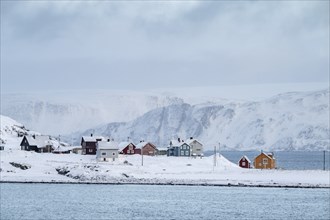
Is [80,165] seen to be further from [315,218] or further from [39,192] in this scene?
[315,218]

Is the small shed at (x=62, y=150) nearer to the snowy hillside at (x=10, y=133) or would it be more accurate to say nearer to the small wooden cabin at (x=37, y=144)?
the small wooden cabin at (x=37, y=144)

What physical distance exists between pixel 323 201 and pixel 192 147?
6822 cm

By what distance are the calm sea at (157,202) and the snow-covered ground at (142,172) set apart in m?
6.08

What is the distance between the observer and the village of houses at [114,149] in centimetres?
12900

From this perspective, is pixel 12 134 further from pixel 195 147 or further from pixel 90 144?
pixel 195 147

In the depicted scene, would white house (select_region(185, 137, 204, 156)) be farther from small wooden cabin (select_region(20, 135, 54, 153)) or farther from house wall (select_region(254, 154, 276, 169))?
small wooden cabin (select_region(20, 135, 54, 153))

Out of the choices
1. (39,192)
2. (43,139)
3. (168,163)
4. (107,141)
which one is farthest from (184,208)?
(43,139)

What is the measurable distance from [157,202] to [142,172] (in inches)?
1274

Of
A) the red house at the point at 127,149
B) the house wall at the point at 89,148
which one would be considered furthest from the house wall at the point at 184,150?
the house wall at the point at 89,148

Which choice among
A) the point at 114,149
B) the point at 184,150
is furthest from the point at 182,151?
the point at 114,149

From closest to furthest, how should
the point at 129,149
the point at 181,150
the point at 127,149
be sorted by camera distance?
1. the point at 129,149
2. the point at 127,149
3. the point at 181,150

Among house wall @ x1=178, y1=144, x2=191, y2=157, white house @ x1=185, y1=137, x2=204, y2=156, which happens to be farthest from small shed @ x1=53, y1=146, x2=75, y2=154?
white house @ x1=185, y1=137, x2=204, y2=156

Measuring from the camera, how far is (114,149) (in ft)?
423

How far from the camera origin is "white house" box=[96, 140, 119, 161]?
420 ft
